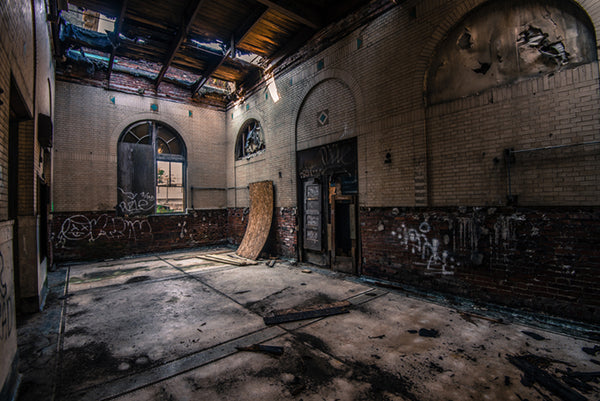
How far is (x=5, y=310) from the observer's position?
7.63ft

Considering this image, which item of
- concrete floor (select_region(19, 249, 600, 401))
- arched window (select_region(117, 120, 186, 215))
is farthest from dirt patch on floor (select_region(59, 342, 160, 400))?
arched window (select_region(117, 120, 186, 215))

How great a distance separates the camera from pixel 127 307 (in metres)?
4.50

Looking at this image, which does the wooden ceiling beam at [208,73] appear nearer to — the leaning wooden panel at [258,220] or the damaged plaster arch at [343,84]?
the damaged plaster arch at [343,84]

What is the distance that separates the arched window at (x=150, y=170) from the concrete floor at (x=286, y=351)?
16.4ft

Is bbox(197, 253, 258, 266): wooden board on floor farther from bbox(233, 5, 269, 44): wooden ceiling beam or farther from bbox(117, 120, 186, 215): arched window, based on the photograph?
Answer: bbox(233, 5, 269, 44): wooden ceiling beam

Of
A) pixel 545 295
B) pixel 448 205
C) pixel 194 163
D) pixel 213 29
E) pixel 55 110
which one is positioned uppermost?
pixel 213 29

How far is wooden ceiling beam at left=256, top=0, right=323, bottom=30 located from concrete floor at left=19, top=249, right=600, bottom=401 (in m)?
6.20

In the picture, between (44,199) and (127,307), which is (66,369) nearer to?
(127,307)

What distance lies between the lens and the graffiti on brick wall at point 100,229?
8.31 meters

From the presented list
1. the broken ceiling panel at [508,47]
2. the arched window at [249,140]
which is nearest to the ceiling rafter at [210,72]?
the arched window at [249,140]

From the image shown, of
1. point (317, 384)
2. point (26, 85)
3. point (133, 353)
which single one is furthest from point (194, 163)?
point (317, 384)

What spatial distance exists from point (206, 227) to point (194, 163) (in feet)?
8.40

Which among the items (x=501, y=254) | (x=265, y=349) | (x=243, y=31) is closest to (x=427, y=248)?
(x=501, y=254)

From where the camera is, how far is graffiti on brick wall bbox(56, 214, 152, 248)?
27.3 feet
